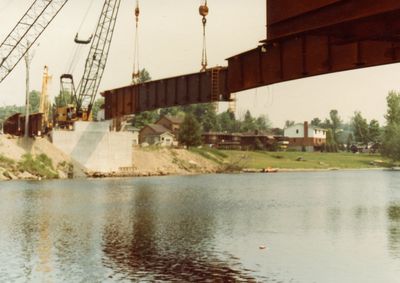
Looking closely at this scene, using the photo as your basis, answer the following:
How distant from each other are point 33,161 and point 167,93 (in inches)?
1847

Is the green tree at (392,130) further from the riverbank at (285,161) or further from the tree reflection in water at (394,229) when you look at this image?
the tree reflection in water at (394,229)

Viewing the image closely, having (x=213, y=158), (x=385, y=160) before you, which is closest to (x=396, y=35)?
(x=213, y=158)

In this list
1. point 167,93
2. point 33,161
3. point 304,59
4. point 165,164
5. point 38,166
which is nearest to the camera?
point 304,59

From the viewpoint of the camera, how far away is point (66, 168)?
113 metres

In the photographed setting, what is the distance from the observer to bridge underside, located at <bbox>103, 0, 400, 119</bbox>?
81.3ft

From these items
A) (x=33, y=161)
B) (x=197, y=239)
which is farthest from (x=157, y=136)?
(x=197, y=239)

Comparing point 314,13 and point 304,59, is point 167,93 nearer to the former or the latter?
point 304,59

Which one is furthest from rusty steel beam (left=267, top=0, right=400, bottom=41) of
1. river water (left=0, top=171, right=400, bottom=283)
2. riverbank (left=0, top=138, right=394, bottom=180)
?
riverbank (left=0, top=138, right=394, bottom=180)

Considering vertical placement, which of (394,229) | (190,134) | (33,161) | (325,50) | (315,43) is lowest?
(394,229)

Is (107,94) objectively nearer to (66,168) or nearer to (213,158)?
(66,168)

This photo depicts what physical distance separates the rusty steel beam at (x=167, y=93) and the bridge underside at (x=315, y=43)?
38 cm

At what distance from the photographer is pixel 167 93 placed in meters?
68.6

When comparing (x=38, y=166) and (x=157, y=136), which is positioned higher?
(x=157, y=136)

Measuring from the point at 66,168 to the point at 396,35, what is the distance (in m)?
92.9
